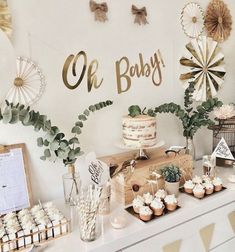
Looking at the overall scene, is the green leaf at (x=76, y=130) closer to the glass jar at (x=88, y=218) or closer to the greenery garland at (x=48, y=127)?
the greenery garland at (x=48, y=127)

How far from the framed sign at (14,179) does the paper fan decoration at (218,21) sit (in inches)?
53.6

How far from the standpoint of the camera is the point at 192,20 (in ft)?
5.40

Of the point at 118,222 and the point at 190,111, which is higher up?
the point at 190,111

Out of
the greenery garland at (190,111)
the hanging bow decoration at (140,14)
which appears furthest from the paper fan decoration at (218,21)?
the hanging bow decoration at (140,14)

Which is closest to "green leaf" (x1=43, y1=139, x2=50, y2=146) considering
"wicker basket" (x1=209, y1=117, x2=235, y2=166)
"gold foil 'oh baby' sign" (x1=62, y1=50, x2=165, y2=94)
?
"gold foil 'oh baby' sign" (x1=62, y1=50, x2=165, y2=94)

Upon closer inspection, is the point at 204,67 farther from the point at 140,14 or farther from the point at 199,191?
the point at 199,191

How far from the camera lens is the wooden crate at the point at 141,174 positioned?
121 cm

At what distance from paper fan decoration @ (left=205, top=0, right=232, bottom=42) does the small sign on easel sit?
0.71 m

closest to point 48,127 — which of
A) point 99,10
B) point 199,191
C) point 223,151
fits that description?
point 99,10

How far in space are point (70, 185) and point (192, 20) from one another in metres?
1.20

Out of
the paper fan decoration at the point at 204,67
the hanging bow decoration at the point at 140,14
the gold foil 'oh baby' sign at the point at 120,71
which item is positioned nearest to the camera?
the gold foil 'oh baby' sign at the point at 120,71

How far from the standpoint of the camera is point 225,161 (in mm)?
1613

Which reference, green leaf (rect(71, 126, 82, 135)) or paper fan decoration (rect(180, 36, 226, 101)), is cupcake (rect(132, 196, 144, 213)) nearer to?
green leaf (rect(71, 126, 82, 135))

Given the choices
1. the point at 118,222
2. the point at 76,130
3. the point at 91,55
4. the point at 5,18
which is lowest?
the point at 118,222
